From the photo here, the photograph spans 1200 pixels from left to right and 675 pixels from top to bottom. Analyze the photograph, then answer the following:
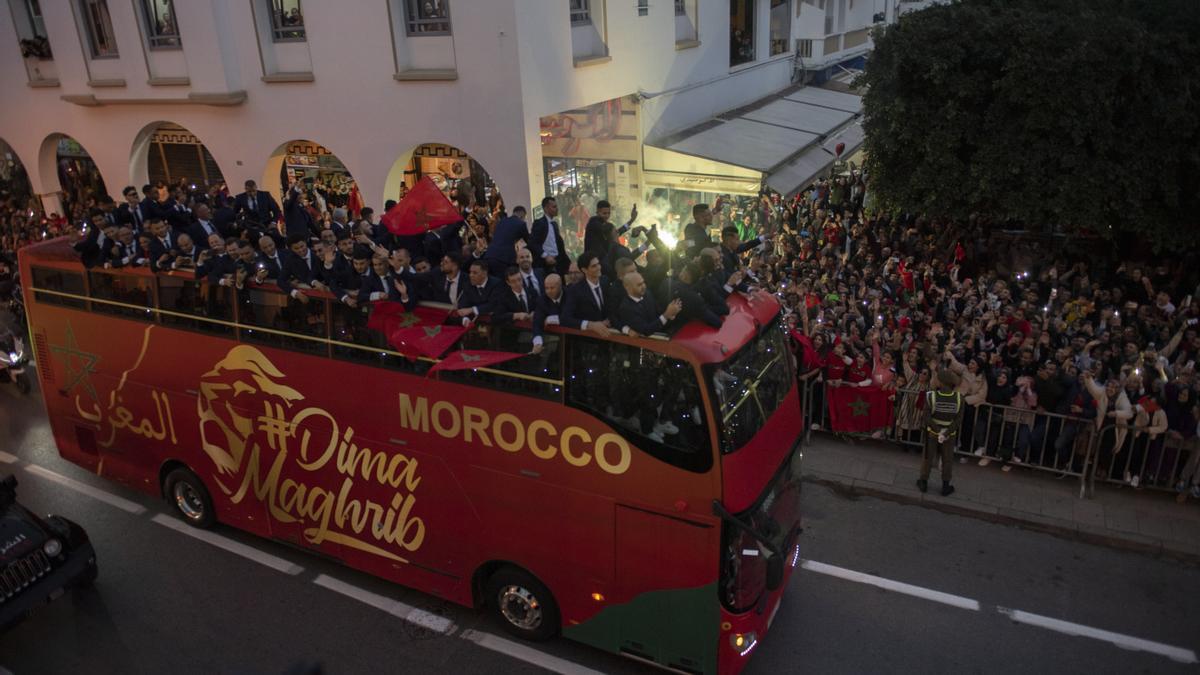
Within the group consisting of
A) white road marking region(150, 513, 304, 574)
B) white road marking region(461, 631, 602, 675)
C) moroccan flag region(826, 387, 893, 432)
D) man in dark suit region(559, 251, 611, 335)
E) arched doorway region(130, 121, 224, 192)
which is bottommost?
white road marking region(150, 513, 304, 574)

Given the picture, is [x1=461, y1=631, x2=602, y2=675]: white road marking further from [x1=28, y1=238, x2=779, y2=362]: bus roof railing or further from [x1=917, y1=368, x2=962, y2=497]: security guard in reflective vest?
[x1=917, y1=368, x2=962, y2=497]: security guard in reflective vest

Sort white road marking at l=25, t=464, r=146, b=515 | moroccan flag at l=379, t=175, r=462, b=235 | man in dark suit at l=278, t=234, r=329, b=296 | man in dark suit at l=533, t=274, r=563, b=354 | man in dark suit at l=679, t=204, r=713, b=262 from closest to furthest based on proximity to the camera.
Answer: man in dark suit at l=533, t=274, r=563, b=354
man in dark suit at l=278, t=234, r=329, b=296
man in dark suit at l=679, t=204, r=713, b=262
moroccan flag at l=379, t=175, r=462, b=235
white road marking at l=25, t=464, r=146, b=515

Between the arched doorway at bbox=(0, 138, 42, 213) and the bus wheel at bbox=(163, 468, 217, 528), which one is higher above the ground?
the arched doorway at bbox=(0, 138, 42, 213)

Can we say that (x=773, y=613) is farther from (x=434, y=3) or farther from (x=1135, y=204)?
(x=434, y=3)

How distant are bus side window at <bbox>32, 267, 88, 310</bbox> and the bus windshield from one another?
789 centimetres

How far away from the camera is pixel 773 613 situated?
281 inches

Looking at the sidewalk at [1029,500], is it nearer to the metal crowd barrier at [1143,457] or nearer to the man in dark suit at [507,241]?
the metal crowd barrier at [1143,457]

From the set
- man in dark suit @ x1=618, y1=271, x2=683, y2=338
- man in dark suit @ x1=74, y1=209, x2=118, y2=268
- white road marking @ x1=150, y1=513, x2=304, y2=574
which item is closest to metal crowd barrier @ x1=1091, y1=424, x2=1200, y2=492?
man in dark suit @ x1=618, y1=271, x2=683, y2=338

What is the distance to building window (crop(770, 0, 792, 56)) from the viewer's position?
25391 mm

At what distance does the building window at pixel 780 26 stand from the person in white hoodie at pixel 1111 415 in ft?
61.5

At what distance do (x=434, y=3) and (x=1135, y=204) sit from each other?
12.3 metres

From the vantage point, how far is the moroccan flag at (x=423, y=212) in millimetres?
9539

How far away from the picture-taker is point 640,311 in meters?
6.22

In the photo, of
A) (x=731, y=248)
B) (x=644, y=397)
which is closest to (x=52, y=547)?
(x=644, y=397)
